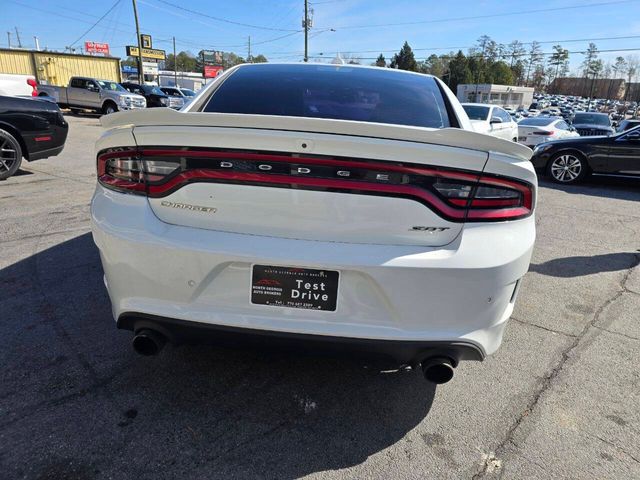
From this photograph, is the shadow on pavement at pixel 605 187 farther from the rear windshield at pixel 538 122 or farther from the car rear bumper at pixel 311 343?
the car rear bumper at pixel 311 343

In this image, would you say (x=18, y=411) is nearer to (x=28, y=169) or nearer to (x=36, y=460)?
(x=36, y=460)

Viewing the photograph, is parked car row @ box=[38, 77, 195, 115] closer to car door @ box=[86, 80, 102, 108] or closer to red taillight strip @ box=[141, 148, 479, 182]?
car door @ box=[86, 80, 102, 108]

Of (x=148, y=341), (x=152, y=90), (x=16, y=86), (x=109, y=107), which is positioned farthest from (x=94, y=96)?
(x=148, y=341)

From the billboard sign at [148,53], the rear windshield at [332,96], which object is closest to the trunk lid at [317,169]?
the rear windshield at [332,96]

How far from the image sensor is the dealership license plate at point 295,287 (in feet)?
6.14

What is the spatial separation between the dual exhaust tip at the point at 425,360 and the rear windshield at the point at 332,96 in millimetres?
1298

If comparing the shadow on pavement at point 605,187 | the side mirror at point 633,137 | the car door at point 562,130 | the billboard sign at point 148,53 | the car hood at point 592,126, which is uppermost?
the billboard sign at point 148,53

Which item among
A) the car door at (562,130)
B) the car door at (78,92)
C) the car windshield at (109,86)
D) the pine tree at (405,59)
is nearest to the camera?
the car door at (562,130)

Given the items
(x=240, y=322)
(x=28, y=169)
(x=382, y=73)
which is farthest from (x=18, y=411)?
(x=28, y=169)

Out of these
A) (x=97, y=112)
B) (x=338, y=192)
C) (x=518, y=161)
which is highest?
(x=518, y=161)

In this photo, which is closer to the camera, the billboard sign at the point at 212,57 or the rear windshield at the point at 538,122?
the rear windshield at the point at 538,122

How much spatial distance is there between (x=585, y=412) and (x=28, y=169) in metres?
9.46

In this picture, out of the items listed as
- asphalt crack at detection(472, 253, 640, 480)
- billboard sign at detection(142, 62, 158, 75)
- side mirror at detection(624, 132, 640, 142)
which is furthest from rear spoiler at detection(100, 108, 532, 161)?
billboard sign at detection(142, 62, 158, 75)

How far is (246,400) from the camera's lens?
2.34m
